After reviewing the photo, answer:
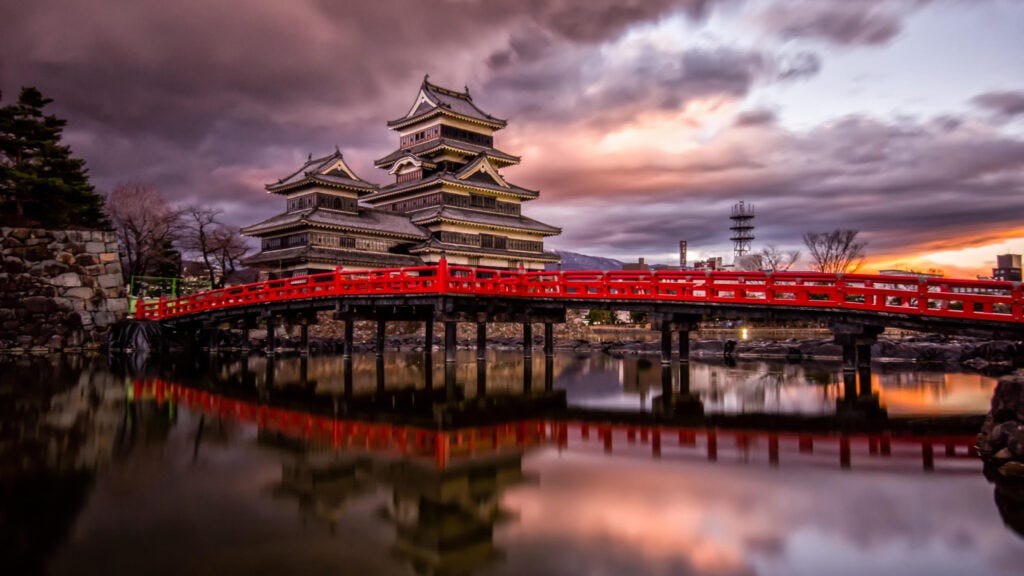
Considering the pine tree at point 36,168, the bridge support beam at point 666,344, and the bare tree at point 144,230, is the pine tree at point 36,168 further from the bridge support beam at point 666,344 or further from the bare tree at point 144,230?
the bridge support beam at point 666,344

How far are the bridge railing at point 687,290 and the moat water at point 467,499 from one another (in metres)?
3.35

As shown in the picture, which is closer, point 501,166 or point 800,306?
point 800,306

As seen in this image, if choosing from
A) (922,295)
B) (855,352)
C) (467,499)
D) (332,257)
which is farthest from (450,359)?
(332,257)

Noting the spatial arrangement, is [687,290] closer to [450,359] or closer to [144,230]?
[450,359]

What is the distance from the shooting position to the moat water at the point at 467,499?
18.2 feet

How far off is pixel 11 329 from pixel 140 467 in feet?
86.9

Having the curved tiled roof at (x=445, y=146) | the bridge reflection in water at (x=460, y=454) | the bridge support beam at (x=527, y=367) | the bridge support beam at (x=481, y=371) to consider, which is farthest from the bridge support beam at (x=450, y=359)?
the curved tiled roof at (x=445, y=146)

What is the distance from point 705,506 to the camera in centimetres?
708

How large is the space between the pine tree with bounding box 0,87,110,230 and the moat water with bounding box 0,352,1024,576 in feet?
71.0

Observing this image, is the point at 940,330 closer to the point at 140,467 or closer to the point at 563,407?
the point at 563,407

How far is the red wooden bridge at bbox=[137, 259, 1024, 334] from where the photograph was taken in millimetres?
15922

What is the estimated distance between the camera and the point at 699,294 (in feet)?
75.8

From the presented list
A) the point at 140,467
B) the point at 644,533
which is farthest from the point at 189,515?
the point at 644,533

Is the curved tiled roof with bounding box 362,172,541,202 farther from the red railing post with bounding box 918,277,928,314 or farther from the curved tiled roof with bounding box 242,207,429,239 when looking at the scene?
the red railing post with bounding box 918,277,928,314
